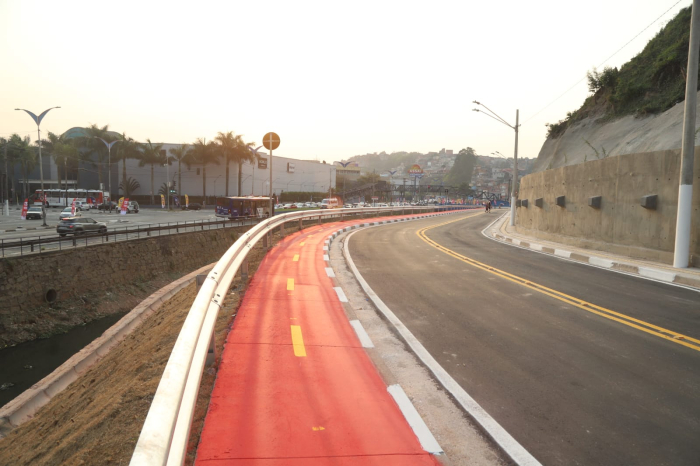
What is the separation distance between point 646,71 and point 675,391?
26636 mm

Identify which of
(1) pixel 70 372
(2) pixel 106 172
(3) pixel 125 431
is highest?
(2) pixel 106 172

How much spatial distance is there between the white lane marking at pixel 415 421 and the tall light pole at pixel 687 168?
11.2m

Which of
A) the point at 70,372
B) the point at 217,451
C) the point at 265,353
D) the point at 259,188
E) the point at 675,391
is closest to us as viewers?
the point at 217,451

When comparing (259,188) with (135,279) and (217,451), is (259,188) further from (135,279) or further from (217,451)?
(217,451)

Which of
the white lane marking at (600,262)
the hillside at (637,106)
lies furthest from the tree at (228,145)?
the white lane marking at (600,262)

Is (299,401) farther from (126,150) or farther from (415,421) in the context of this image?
(126,150)

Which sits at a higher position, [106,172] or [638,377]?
[106,172]

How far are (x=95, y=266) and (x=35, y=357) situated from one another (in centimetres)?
677

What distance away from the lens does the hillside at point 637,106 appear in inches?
787

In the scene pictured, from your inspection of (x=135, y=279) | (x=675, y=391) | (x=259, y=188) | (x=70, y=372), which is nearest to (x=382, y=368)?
(x=675, y=391)

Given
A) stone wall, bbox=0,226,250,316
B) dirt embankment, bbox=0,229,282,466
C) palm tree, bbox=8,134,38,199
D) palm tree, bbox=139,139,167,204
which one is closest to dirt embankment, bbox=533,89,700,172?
dirt embankment, bbox=0,229,282,466

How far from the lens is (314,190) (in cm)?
11712

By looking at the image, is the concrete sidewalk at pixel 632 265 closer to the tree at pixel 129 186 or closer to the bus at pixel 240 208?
the bus at pixel 240 208

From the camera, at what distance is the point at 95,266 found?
891 inches
